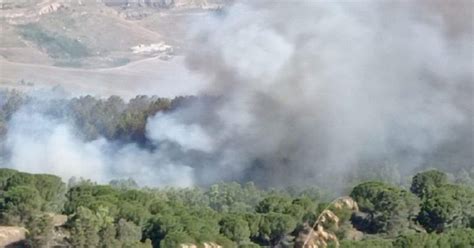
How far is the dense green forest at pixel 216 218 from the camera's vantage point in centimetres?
1527

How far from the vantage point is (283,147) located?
97.5ft

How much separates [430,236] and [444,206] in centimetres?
310

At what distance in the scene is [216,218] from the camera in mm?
17031

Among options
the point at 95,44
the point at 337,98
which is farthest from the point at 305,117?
the point at 95,44

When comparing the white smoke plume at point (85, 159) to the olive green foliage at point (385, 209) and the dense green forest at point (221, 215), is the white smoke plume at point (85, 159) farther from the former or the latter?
the olive green foliage at point (385, 209)

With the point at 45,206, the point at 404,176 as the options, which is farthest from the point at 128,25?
the point at 45,206

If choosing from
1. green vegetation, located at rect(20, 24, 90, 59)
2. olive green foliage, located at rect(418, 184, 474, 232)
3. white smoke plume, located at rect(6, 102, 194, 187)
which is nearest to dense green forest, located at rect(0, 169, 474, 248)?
olive green foliage, located at rect(418, 184, 474, 232)

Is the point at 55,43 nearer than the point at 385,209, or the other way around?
the point at 385,209

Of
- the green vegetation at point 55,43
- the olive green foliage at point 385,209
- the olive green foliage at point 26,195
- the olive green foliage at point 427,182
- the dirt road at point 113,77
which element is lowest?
the olive green foliage at point 26,195

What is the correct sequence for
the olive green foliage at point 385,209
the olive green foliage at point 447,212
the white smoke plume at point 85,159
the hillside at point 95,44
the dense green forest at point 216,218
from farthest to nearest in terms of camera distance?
the hillside at point 95,44 < the white smoke plume at point 85,159 < the olive green foliage at point 385,209 < the olive green foliage at point 447,212 < the dense green forest at point 216,218

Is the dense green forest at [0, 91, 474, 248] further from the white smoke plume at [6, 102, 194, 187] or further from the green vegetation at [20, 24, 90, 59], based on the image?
the green vegetation at [20, 24, 90, 59]

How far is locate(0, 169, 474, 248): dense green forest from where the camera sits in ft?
50.1

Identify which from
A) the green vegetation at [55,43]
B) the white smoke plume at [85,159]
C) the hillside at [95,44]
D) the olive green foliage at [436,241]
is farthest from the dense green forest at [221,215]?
the green vegetation at [55,43]

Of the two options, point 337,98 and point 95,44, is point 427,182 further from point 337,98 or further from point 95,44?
point 95,44
